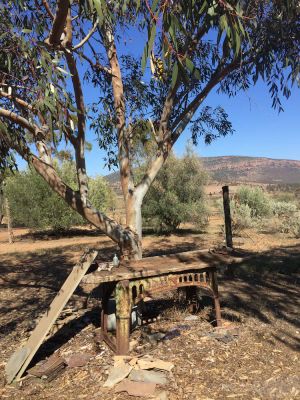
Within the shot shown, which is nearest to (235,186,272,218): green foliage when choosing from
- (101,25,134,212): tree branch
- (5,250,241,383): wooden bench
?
(101,25,134,212): tree branch

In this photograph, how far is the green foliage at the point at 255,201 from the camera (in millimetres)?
20016

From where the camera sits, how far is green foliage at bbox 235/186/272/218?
2002 centimetres

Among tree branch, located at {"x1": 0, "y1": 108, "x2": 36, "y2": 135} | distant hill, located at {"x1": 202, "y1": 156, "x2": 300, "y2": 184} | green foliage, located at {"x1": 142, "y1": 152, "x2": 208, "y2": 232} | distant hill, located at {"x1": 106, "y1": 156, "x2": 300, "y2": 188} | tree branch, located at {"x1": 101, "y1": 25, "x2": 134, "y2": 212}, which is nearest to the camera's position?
tree branch, located at {"x1": 0, "y1": 108, "x2": 36, "y2": 135}

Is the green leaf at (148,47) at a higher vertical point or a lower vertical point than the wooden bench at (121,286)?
higher

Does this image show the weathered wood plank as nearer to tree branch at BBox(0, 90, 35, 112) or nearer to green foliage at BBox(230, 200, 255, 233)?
tree branch at BBox(0, 90, 35, 112)

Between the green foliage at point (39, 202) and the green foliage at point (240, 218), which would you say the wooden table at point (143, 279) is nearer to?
the green foliage at point (240, 218)

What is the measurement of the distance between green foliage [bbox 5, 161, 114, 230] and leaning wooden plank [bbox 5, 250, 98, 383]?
47.6ft

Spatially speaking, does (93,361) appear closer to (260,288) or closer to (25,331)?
(25,331)

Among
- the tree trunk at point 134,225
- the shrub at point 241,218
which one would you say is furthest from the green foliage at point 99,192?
the tree trunk at point 134,225

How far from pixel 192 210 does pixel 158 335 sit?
13.4 metres

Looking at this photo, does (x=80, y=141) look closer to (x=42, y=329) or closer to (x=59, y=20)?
(x=59, y=20)

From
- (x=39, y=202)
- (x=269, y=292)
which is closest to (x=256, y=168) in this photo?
(x=39, y=202)

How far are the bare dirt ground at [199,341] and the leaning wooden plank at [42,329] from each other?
0.14 meters

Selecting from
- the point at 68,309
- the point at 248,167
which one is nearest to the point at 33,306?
the point at 68,309
